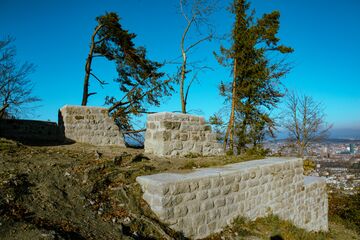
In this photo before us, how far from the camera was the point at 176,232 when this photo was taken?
11.3 feet

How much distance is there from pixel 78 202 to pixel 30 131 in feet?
21.7

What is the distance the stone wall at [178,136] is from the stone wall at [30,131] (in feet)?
12.1

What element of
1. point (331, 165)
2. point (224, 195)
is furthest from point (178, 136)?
point (331, 165)

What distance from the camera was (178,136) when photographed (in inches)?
257

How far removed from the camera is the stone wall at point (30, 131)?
26.7 feet

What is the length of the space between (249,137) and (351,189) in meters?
5.89

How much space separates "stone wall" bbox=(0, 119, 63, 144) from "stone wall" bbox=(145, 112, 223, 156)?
146 inches

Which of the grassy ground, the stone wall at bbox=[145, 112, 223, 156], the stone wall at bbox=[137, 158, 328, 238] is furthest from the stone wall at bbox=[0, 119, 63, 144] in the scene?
the stone wall at bbox=[137, 158, 328, 238]

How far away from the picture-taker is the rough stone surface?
27.1 feet

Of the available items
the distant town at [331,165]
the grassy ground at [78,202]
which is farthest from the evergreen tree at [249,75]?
the grassy ground at [78,202]

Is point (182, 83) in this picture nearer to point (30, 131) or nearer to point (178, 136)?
point (178, 136)

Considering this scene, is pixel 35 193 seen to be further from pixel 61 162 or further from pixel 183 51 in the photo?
pixel 183 51

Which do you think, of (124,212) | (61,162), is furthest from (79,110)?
(124,212)

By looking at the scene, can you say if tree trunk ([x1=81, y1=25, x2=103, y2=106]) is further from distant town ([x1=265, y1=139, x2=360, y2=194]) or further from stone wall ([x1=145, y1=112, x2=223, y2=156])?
distant town ([x1=265, y1=139, x2=360, y2=194])
